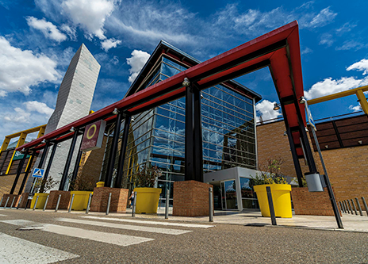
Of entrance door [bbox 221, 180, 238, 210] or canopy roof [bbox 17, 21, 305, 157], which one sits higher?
canopy roof [bbox 17, 21, 305, 157]

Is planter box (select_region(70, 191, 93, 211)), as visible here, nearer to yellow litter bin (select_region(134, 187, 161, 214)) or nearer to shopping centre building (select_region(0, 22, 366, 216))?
shopping centre building (select_region(0, 22, 366, 216))

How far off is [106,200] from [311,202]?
10380 millimetres

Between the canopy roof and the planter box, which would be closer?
the canopy roof

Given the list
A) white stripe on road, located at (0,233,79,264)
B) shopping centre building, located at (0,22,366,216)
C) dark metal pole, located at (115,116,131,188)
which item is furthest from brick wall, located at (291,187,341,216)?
white stripe on road, located at (0,233,79,264)

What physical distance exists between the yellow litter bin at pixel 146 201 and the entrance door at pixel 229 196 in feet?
28.4

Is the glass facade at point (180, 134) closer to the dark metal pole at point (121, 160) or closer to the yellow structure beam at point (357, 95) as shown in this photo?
the dark metal pole at point (121, 160)

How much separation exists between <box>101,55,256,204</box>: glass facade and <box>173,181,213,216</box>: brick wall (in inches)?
257

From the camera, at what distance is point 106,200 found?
993 cm

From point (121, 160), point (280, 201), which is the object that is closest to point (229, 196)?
point (280, 201)

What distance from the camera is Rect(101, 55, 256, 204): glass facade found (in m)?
17.1

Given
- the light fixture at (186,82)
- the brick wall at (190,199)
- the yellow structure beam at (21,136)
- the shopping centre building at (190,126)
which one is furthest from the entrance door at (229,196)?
the yellow structure beam at (21,136)

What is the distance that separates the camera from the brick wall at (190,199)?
20.9 ft

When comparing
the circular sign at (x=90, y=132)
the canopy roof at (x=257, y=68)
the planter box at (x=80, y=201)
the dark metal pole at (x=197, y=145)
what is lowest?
the planter box at (x=80, y=201)

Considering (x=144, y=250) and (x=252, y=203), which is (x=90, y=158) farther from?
(x=144, y=250)
